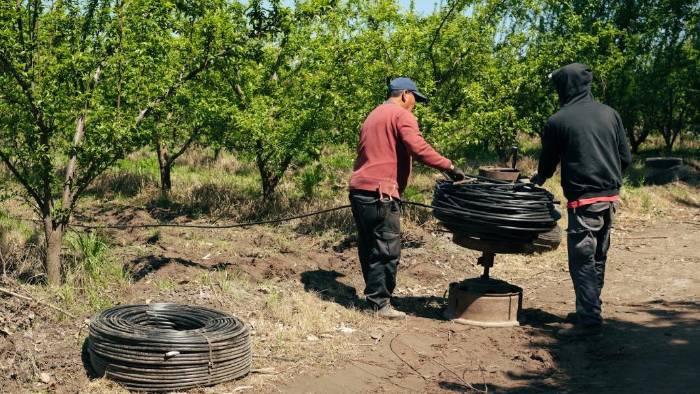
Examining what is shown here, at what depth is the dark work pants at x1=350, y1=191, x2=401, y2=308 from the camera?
767 cm

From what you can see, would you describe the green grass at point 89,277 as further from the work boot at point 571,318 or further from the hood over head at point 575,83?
the hood over head at point 575,83

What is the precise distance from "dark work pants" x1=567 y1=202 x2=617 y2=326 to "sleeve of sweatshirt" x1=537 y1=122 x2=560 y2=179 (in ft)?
1.36

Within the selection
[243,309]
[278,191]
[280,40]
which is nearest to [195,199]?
[278,191]

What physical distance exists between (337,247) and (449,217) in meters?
3.26

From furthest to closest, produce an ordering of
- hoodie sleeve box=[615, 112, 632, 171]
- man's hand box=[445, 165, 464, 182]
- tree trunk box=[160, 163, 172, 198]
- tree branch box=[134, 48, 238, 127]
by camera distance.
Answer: tree trunk box=[160, 163, 172, 198], tree branch box=[134, 48, 238, 127], man's hand box=[445, 165, 464, 182], hoodie sleeve box=[615, 112, 632, 171]

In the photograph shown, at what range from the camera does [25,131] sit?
812 cm

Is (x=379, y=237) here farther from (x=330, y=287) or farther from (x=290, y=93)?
(x=290, y=93)

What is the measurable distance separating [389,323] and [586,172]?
2167 mm

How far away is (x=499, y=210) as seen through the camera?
7.30m

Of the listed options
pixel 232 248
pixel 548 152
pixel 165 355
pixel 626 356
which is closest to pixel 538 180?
pixel 548 152

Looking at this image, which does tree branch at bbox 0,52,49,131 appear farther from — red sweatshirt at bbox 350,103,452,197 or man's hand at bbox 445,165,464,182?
man's hand at bbox 445,165,464,182

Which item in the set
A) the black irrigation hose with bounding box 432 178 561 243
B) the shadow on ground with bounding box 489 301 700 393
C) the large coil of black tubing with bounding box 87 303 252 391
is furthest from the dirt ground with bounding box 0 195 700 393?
the black irrigation hose with bounding box 432 178 561 243

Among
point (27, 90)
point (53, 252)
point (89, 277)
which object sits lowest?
point (89, 277)

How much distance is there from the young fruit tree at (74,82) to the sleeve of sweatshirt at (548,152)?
11.1 ft
